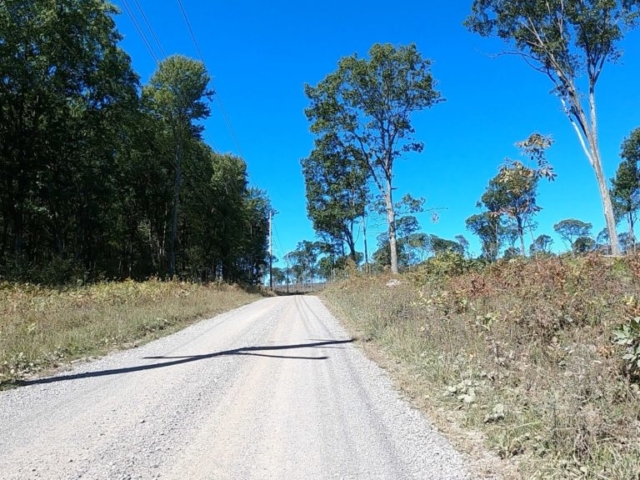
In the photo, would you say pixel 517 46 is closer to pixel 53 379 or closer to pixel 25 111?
pixel 53 379

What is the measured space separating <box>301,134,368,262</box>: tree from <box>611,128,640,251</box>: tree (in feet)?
89.8

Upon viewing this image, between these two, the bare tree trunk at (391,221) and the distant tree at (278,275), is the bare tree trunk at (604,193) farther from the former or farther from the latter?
the distant tree at (278,275)

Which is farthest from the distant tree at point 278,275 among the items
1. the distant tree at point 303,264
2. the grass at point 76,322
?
the grass at point 76,322

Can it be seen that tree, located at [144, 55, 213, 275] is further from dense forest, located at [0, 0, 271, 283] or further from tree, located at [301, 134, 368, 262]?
tree, located at [301, 134, 368, 262]

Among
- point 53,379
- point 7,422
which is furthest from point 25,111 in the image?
point 7,422

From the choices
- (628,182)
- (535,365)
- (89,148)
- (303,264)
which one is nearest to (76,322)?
(535,365)

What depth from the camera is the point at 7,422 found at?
4.13 metres

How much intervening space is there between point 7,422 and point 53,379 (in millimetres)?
1946

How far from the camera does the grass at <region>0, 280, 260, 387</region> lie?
6949 millimetres

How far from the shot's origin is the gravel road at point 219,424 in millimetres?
3125

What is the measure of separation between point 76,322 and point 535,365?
33.3 ft

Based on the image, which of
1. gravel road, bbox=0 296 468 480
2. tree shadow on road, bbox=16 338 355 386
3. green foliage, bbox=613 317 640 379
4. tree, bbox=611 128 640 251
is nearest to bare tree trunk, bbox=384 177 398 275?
tree shadow on road, bbox=16 338 355 386

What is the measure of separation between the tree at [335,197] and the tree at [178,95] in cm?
975

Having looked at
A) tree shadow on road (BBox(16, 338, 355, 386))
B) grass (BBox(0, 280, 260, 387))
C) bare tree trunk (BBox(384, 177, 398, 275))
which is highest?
bare tree trunk (BBox(384, 177, 398, 275))
